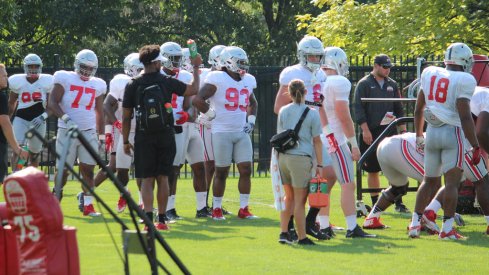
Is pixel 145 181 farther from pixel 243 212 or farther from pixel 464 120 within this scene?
pixel 464 120

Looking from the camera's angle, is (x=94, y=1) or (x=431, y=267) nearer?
(x=431, y=267)

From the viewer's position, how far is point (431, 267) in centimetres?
1020

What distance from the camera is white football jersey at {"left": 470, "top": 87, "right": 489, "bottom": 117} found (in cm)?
1259

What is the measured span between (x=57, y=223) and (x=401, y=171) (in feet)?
23.7

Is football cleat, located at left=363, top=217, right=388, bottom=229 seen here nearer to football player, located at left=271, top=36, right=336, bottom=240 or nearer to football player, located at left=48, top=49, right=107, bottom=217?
football player, located at left=271, top=36, right=336, bottom=240

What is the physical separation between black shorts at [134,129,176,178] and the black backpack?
A: 87mm

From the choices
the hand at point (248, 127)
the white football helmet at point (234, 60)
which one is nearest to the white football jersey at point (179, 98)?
the white football helmet at point (234, 60)

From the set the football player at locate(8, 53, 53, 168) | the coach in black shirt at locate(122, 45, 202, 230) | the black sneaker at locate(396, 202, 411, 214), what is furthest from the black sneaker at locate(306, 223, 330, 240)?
the football player at locate(8, 53, 53, 168)

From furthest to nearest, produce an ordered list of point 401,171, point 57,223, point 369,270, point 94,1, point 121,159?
point 94,1 < point 121,159 < point 401,171 < point 369,270 < point 57,223

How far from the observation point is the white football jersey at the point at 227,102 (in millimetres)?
14141

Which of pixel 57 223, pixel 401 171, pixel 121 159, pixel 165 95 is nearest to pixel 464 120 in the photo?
pixel 401 171

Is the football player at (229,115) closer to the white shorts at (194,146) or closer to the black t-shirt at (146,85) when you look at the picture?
the white shorts at (194,146)

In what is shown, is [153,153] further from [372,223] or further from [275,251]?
[372,223]

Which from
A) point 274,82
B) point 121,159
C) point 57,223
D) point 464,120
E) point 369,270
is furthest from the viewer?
point 274,82
